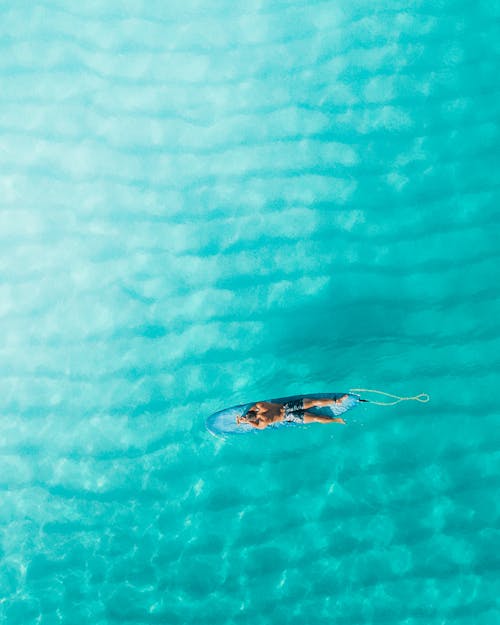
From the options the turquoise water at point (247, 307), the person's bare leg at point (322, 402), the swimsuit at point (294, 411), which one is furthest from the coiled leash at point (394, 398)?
the swimsuit at point (294, 411)

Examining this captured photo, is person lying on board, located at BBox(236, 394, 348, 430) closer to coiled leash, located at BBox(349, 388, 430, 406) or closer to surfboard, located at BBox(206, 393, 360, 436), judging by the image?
surfboard, located at BBox(206, 393, 360, 436)

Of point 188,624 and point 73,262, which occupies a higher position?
point 73,262

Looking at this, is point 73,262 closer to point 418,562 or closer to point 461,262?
point 461,262

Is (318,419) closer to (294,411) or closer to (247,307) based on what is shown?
(294,411)

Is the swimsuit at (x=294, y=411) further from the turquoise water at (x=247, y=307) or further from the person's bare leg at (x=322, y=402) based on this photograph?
the turquoise water at (x=247, y=307)

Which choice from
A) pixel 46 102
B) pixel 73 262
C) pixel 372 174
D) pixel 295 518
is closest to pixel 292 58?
pixel 372 174

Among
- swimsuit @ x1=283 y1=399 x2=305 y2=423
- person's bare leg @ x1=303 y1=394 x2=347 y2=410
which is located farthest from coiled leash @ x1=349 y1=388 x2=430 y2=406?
swimsuit @ x1=283 y1=399 x2=305 y2=423
